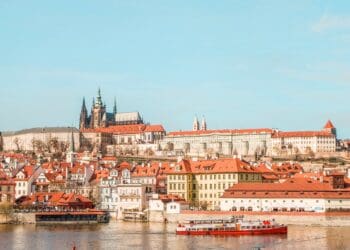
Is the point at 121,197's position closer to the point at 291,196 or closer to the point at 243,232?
the point at 291,196

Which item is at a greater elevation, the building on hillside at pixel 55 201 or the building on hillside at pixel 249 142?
the building on hillside at pixel 249 142

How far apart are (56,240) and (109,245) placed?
550cm

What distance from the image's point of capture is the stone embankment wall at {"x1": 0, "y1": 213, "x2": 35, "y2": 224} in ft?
237

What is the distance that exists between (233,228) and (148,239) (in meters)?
8.78

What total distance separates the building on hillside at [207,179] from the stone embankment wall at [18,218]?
15.5 meters

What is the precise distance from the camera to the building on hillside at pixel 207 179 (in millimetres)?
79938

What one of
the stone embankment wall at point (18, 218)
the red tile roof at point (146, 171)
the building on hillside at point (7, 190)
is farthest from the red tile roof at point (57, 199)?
the red tile roof at point (146, 171)

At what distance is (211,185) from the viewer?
80812mm

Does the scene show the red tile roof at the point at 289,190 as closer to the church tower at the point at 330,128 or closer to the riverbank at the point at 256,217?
the riverbank at the point at 256,217

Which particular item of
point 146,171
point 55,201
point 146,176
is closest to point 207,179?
point 146,176

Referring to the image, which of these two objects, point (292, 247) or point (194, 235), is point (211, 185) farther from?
point (292, 247)

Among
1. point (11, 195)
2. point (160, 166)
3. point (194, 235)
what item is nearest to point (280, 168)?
point (160, 166)

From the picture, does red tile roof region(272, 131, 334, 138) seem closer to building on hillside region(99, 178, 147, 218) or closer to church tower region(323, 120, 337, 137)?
church tower region(323, 120, 337, 137)

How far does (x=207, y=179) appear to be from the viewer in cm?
8131
